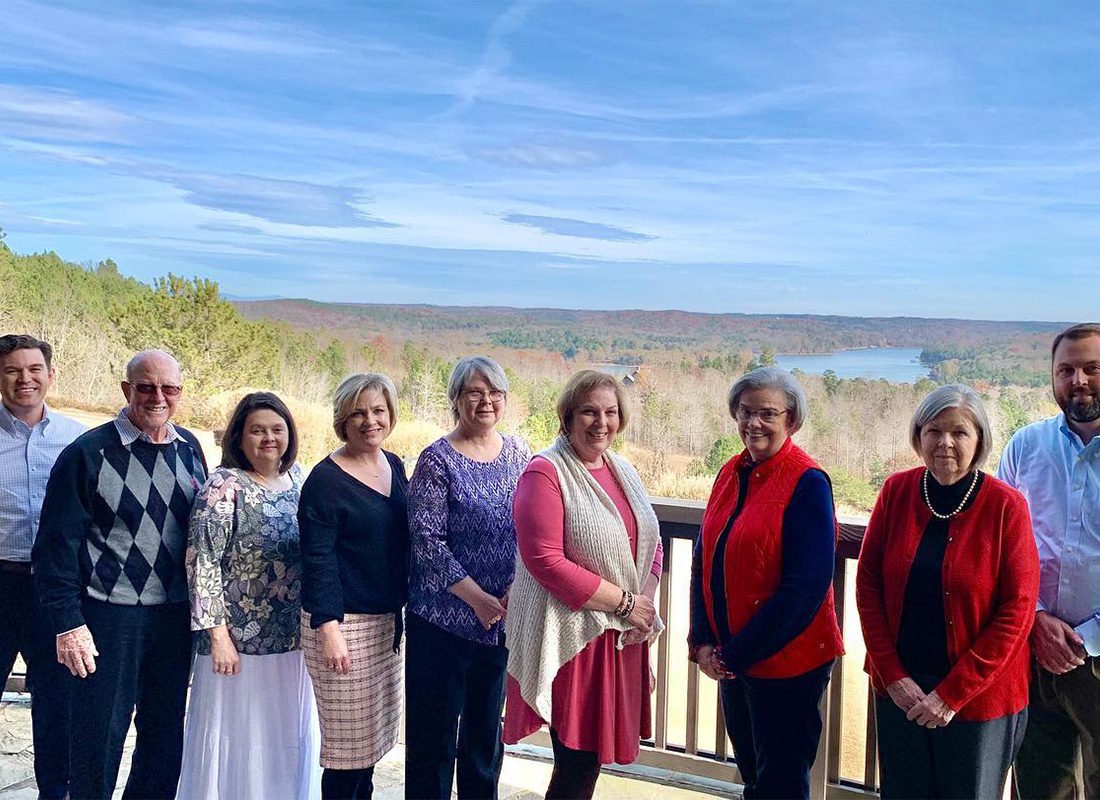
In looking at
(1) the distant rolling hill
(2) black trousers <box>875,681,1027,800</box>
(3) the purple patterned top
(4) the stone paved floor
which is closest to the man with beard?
(2) black trousers <box>875,681,1027,800</box>

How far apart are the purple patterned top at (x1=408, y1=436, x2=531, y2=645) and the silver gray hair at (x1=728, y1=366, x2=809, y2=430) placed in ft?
1.99

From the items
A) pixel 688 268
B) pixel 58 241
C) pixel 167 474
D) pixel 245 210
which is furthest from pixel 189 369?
pixel 167 474

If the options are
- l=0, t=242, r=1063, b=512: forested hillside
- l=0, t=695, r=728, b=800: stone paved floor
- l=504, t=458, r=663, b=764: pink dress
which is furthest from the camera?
l=0, t=242, r=1063, b=512: forested hillside

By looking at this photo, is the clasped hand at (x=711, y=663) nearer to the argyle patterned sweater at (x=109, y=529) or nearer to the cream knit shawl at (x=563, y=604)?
the cream knit shawl at (x=563, y=604)

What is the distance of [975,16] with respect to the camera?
1872 centimetres

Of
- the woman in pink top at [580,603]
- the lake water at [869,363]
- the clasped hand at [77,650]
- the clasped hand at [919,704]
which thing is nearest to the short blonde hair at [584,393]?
the woman in pink top at [580,603]

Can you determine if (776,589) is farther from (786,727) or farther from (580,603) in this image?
(580,603)

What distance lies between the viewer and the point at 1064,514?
7.25 ft

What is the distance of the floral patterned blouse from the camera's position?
2348mm

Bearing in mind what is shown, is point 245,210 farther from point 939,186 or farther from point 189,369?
point 939,186

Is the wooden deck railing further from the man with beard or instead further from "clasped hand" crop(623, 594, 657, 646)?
"clasped hand" crop(623, 594, 657, 646)

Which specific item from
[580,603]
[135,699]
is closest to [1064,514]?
[580,603]

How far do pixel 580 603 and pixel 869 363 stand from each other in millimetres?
15301

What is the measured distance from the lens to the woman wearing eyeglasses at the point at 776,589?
210 cm
